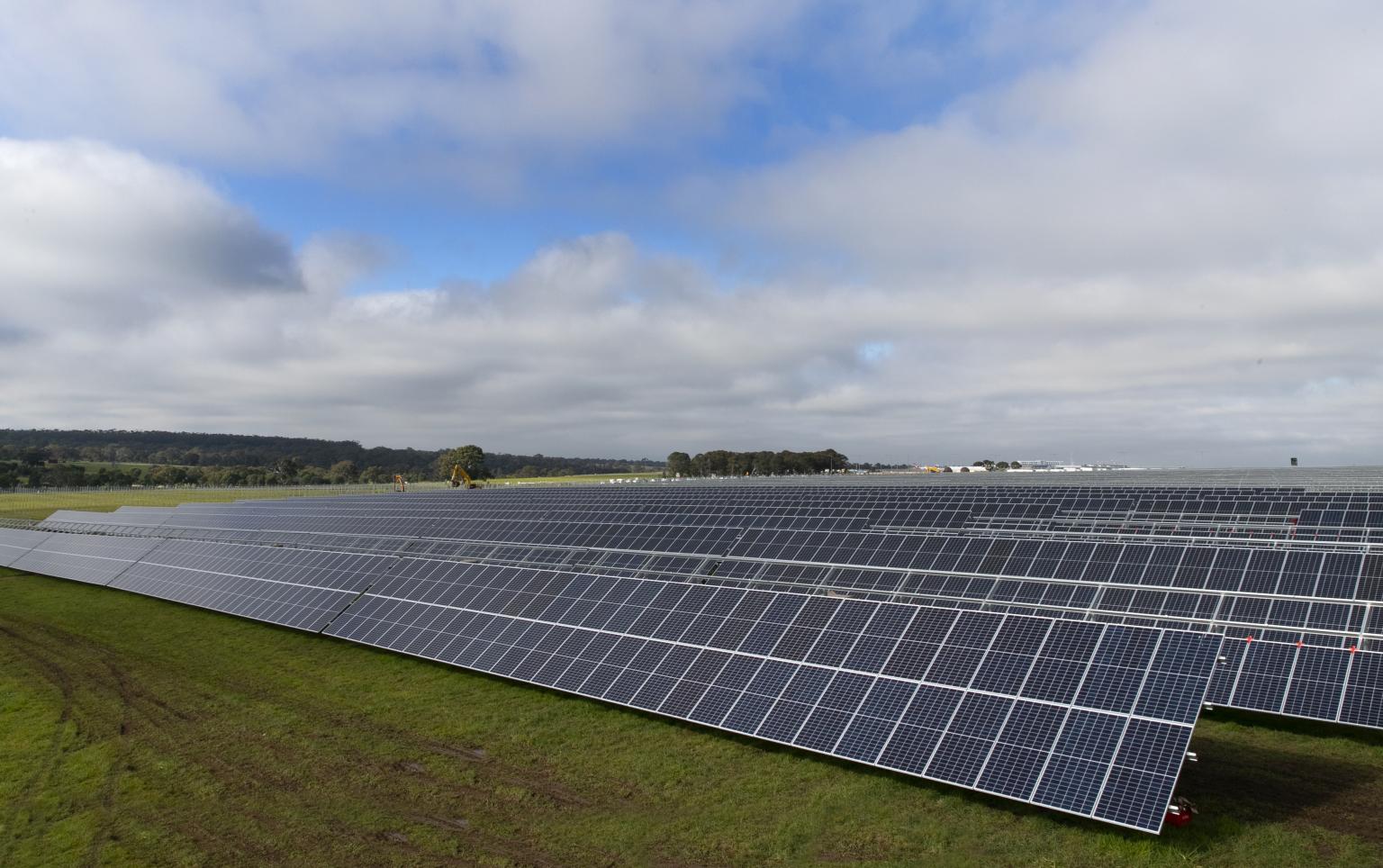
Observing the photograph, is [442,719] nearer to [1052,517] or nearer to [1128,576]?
[1128,576]

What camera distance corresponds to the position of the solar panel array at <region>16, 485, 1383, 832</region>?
11727 millimetres

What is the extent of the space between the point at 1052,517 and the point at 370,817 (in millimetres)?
29900

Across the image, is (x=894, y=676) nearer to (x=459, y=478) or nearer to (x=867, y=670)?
(x=867, y=670)

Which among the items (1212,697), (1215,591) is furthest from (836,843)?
(1215,591)

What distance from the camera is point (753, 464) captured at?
174500mm

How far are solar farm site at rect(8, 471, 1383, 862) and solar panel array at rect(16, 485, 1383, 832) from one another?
5 cm

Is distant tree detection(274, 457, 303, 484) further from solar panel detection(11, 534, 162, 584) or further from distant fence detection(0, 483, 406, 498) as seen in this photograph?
solar panel detection(11, 534, 162, 584)

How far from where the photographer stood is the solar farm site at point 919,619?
11.7 m

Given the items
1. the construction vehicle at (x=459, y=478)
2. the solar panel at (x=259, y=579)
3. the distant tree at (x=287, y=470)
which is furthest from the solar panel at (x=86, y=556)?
the distant tree at (x=287, y=470)

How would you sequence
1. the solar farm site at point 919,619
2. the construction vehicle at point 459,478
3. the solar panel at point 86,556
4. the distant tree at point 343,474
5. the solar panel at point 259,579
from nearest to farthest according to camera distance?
1. the solar farm site at point 919,619
2. the solar panel at point 259,579
3. the solar panel at point 86,556
4. the construction vehicle at point 459,478
5. the distant tree at point 343,474

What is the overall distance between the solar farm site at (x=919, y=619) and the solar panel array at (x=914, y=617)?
0.17 ft

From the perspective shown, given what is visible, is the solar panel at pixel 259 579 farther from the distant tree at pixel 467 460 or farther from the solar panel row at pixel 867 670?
the distant tree at pixel 467 460

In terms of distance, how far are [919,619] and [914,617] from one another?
0.16 metres

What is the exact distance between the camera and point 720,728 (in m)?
14.5
